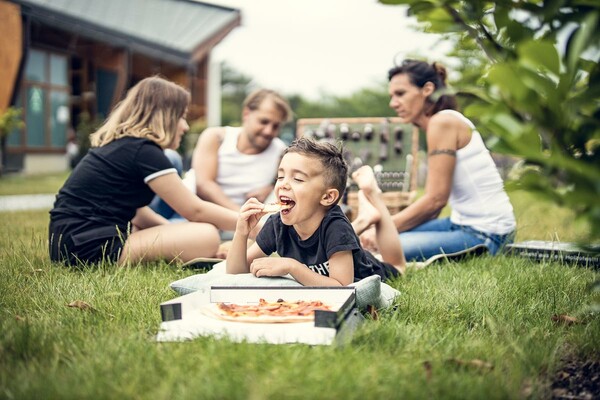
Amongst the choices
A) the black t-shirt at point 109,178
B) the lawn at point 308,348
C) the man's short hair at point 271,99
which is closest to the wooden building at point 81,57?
the man's short hair at point 271,99

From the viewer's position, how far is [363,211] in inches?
154

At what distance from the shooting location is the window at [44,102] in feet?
57.6

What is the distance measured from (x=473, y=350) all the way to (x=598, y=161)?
2.61 feet

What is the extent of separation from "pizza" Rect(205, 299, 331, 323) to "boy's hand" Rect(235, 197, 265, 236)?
1.65 feet

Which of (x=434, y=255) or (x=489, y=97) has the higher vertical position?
(x=489, y=97)

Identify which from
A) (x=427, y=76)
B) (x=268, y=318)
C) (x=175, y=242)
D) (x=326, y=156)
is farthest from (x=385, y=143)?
(x=268, y=318)

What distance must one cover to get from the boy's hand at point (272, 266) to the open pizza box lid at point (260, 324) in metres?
0.31

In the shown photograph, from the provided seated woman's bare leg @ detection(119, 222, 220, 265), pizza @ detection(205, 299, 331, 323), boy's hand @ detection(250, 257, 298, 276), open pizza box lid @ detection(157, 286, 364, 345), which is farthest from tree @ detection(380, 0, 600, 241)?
seated woman's bare leg @ detection(119, 222, 220, 265)

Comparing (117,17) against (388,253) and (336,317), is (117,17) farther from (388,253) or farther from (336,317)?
(336,317)

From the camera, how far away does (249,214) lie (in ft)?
9.88

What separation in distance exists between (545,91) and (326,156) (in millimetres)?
1541

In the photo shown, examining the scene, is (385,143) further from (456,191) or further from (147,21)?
(147,21)

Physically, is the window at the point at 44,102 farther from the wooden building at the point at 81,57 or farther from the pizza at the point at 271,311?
the pizza at the point at 271,311

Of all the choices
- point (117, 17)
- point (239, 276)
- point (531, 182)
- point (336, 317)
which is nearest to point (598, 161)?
point (531, 182)
